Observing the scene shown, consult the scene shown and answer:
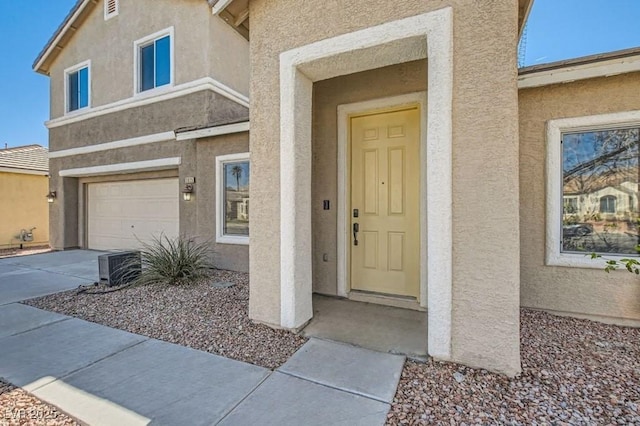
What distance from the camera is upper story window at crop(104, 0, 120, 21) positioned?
8914 millimetres

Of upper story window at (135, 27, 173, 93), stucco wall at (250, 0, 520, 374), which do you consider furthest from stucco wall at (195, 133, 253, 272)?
stucco wall at (250, 0, 520, 374)

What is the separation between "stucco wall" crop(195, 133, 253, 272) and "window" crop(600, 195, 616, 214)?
19.4 ft

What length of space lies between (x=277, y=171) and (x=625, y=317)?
4.52m

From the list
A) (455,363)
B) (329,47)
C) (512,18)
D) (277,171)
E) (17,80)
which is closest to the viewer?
(512,18)

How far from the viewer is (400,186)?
457 centimetres

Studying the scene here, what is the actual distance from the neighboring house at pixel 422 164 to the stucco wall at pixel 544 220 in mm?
15

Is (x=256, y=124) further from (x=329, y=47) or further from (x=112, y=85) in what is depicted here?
(x=112, y=85)

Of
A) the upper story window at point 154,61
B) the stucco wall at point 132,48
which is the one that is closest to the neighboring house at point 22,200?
the stucco wall at point 132,48

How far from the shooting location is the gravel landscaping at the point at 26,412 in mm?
A: 2225

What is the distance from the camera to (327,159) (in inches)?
194

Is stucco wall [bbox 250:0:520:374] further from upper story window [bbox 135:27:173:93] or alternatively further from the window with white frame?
upper story window [bbox 135:27:173:93]

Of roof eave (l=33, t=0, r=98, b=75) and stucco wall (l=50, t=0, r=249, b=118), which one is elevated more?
roof eave (l=33, t=0, r=98, b=75)

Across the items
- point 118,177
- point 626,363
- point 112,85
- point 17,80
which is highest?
point 17,80

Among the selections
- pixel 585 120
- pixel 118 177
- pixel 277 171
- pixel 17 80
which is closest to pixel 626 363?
pixel 585 120
